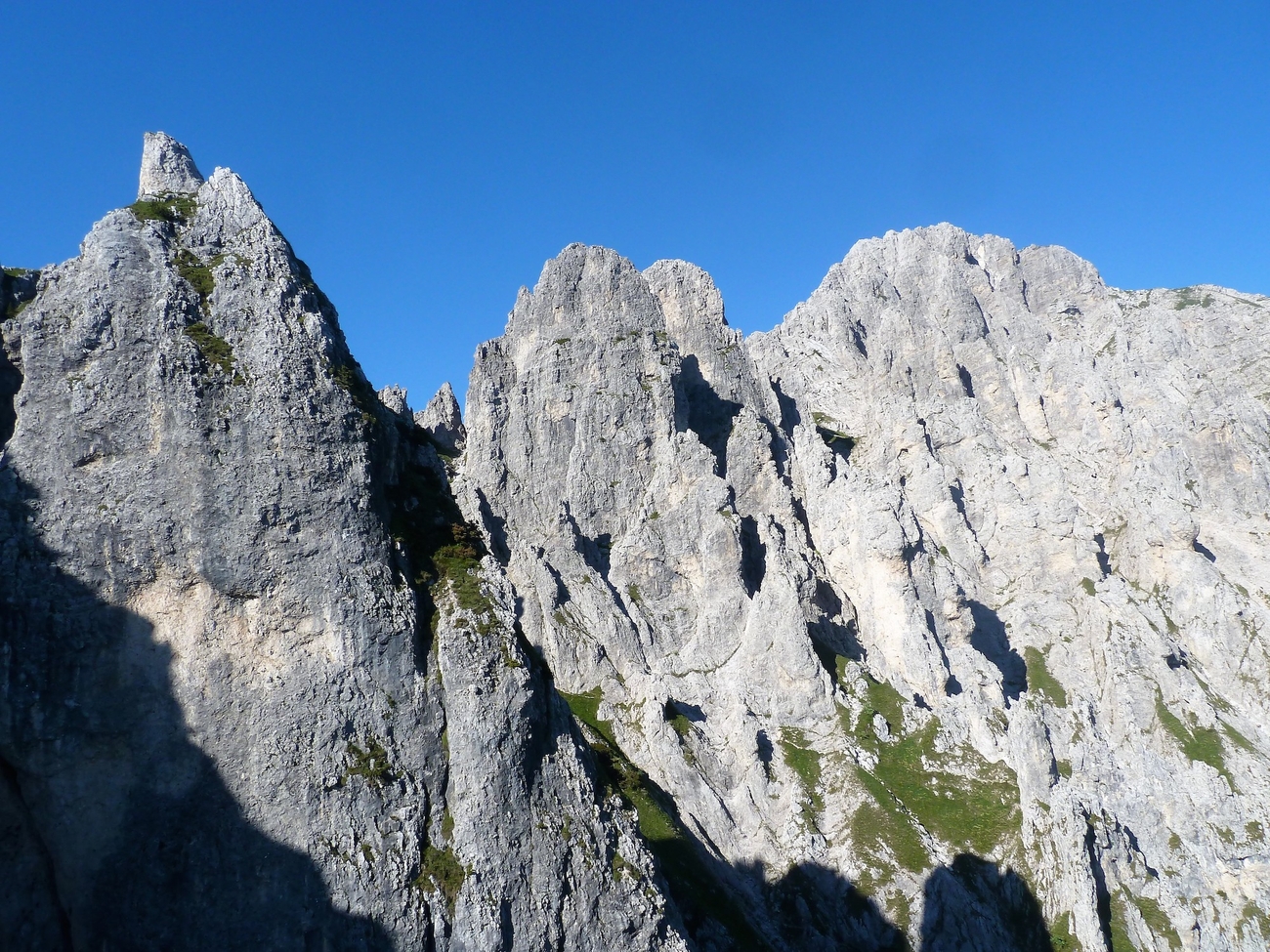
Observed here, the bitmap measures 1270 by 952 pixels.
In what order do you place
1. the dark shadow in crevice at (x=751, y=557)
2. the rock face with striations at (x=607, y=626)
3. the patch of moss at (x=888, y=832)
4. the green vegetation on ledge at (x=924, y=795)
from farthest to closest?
the dark shadow in crevice at (x=751, y=557), the green vegetation on ledge at (x=924, y=795), the patch of moss at (x=888, y=832), the rock face with striations at (x=607, y=626)

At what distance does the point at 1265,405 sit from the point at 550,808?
563 ft

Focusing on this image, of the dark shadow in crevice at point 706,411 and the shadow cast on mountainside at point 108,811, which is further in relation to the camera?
the dark shadow in crevice at point 706,411

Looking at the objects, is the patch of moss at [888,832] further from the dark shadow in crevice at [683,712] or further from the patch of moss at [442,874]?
the patch of moss at [442,874]

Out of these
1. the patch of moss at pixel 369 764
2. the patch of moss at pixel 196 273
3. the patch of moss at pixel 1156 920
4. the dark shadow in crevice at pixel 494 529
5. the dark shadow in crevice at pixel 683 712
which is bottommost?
the patch of moss at pixel 1156 920

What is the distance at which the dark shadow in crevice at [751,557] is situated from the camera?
A: 85.4 meters

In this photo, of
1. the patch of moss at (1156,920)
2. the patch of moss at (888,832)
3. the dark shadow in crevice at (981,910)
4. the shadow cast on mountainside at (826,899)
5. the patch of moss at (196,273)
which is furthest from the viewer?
the patch of moss at (1156,920)

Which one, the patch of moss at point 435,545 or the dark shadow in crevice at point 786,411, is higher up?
the dark shadow in crevice at point 786,411

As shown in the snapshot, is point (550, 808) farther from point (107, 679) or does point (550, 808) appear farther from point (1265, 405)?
point (1265, 405)

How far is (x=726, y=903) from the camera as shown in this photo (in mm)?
46344

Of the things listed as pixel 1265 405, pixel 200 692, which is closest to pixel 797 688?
pixel 200 692

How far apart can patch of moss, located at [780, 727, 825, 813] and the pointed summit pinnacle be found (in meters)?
60.4

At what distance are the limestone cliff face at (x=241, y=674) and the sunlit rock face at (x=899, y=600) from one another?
20.1 m

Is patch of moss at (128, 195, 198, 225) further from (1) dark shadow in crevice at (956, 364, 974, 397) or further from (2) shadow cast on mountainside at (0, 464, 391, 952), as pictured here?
(1) dark shadow in crevice at (956, 364, 974, 397)

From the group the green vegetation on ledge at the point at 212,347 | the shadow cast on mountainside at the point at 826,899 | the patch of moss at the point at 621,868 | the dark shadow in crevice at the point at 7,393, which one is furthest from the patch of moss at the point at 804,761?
the dark shadow in crevice at the point at 7,393
